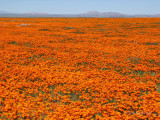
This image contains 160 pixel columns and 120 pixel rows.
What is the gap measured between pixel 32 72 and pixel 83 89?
311cm

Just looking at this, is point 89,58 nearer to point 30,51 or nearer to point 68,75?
point 68,75

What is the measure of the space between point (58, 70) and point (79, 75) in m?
1.33

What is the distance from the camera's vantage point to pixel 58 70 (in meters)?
9.41

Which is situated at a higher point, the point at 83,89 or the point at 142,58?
the point at 142,58

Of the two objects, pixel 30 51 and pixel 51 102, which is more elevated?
pixel 30 51

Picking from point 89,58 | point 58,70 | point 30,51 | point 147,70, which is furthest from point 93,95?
point 30,51

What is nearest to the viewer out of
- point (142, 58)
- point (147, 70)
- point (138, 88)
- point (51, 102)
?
point (51, 102)

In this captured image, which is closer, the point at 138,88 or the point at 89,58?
the point at 138,88

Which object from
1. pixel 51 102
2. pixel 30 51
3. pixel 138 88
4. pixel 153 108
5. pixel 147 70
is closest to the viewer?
pixel 153 108

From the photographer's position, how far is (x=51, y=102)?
21.0 ft

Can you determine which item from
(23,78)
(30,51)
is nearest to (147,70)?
(23,78)

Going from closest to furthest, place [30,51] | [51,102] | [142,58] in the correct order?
[51,102] → [142,58] → [30,51]

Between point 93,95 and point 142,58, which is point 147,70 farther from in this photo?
point 93,95

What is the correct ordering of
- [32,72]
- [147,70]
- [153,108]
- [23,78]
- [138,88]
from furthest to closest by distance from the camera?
1. [147,70]
2. [32,72]
3. [23,78]
4. [138,88]
5. [153,108]
